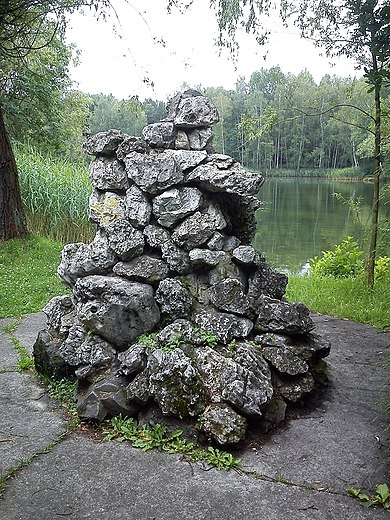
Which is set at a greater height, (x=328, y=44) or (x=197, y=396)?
(x=328, y=44)

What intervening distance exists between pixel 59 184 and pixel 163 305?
6.75m

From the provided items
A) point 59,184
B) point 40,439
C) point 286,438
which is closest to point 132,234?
point 40,439

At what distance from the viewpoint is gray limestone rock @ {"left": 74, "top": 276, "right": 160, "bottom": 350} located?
3.45m

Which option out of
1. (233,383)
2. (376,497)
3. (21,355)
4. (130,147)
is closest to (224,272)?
(233,383)

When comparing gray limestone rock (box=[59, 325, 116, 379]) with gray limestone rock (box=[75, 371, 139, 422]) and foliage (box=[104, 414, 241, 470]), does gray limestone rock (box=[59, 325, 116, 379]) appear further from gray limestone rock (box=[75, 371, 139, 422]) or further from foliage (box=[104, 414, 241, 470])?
foliage (box=[104, 414, 241, 470])

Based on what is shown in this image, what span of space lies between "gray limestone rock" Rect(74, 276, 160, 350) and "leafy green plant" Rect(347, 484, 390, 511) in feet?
5.61

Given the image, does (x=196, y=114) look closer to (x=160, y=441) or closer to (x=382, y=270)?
(x=160, y=441)

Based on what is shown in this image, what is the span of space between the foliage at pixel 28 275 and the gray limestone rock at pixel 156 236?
2.87 m

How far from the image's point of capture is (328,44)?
6766 millimetres

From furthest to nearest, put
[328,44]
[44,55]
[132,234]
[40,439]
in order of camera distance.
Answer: [44,55] → [328,44] → [132,234] → [40,439]

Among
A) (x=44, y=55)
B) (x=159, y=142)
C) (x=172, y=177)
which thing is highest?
(x=44, y=55)

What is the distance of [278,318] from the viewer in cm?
350

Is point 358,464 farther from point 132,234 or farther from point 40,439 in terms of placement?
point 132,234

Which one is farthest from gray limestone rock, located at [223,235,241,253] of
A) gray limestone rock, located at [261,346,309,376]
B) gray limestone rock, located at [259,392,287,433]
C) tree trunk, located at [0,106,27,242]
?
tree trunk, located at [0,106,27,242]
